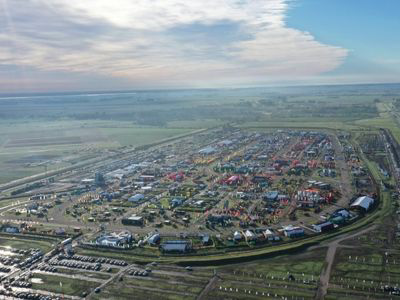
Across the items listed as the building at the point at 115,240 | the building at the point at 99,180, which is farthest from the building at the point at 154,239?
the building at the point at 99,180

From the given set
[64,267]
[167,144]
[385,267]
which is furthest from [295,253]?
[167,144]

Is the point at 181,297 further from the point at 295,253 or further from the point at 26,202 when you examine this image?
the point at 26,202

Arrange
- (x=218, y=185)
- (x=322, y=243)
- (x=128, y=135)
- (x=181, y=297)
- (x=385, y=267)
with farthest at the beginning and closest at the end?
(x=128, y=135) < (x=218, y=185) < (x=322, y=243) < (x=385, y=267) < (x=181, y=297)

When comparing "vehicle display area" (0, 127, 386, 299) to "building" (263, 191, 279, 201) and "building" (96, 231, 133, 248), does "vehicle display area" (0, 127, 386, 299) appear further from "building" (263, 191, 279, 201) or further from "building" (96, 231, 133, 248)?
"building" (263, 191, 279, 201)

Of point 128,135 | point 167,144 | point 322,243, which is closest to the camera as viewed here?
point 322,243

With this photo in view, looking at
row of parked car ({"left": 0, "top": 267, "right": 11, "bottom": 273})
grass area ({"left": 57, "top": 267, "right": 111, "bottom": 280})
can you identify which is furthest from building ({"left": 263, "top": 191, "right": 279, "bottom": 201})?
row of parked car ({"left": 0, "top": 267, "right": 11, "bottom": 273})

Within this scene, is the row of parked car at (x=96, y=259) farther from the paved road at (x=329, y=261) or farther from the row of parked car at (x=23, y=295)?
the paved road at (x=329, y=261)
